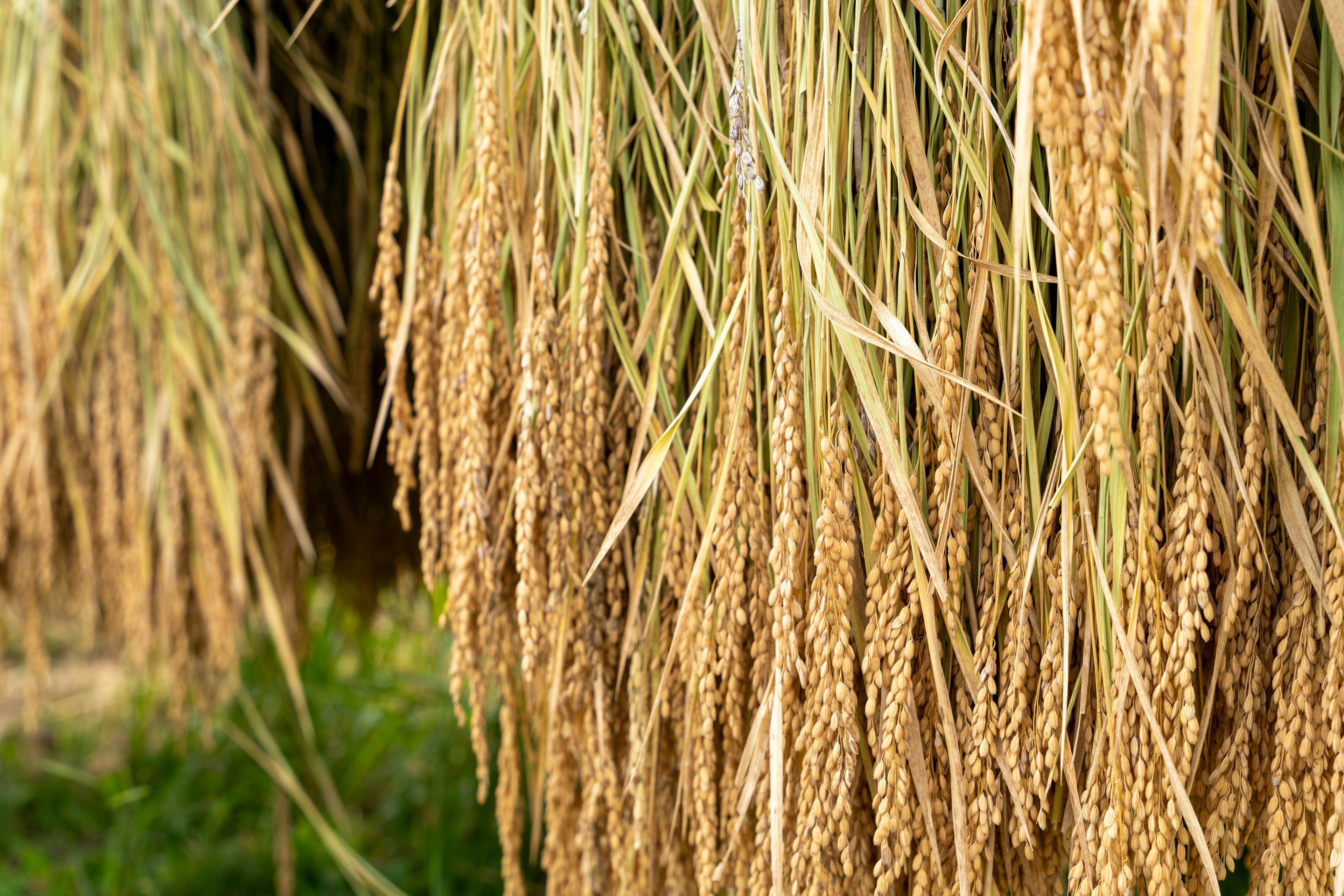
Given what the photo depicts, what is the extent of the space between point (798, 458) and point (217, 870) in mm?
2157

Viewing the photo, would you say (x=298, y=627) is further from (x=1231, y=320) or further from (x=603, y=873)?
(x=1231, y=320)

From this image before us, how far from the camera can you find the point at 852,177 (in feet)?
2.04

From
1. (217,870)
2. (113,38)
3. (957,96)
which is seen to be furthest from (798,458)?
(217,870)

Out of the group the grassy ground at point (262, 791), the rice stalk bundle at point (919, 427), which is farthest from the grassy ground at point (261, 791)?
the rice stalk bundle at point (919, 427)

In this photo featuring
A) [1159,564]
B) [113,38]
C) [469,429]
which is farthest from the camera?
[113,38]

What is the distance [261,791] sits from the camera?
2432 millimetres

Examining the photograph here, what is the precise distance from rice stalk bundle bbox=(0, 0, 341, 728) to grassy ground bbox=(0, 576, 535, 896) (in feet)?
2.05

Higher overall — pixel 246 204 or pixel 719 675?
pixel 246 204

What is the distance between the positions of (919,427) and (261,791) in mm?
2437

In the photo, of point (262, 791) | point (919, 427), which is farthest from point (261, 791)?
point (919, 427)

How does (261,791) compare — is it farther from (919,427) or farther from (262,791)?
(919,427)

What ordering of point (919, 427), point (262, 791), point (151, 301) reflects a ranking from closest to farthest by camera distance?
1. point (919, 427)
2. point (151, 301)
3. point (262, 791)

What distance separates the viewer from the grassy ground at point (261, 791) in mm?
2082

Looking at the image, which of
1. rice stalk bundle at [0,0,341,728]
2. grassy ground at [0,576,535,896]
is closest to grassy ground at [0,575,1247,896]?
grassy ground at [0,576,535,896]
